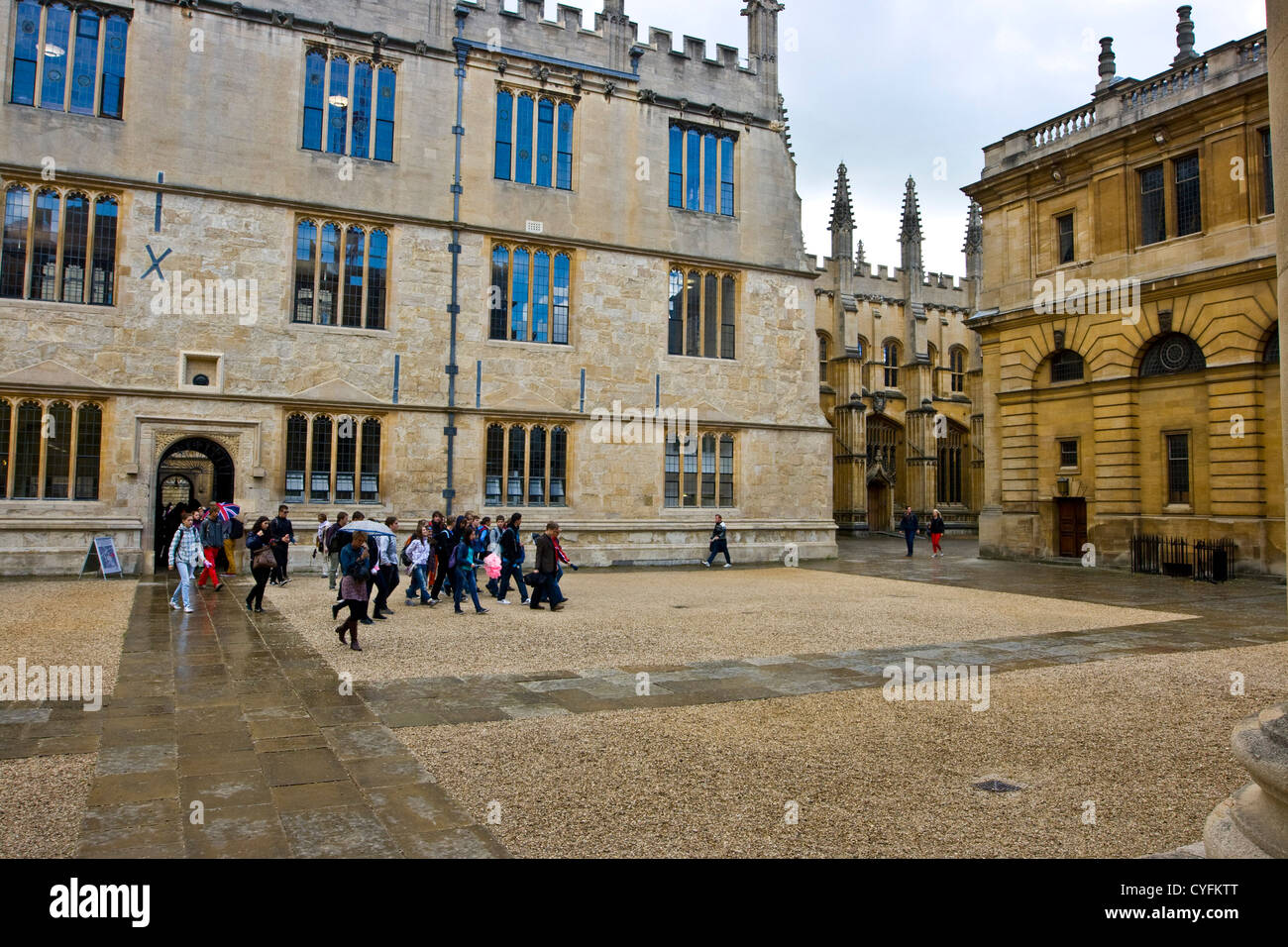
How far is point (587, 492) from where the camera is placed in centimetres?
2291

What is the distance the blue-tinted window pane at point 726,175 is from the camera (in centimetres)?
2545

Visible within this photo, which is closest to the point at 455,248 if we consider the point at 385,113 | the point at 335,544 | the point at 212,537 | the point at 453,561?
the point at 385,113

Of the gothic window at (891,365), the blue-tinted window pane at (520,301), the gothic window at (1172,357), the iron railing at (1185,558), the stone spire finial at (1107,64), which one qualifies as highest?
the stone spire finial at (1107,64)

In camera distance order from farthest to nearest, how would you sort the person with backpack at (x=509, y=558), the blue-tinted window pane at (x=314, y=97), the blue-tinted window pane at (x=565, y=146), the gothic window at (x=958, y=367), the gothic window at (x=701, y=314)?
the gothic window at (x=958, y=367)
the gothic window at (x=701, y=314)
the blue-tinted window pane at (x=565, y=146)
the blue-tinted window pane at (x=314, y=97)
the person with backpack at (x=509, y=558)

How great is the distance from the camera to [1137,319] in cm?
2239

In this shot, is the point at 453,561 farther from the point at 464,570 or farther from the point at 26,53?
the point at 26,53

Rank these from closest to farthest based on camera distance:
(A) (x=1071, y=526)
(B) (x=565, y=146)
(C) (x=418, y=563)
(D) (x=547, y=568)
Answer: (D) (x=547, y=568) < (C) (x=418, y=563) < (B) (x=565, y=146) < (A) (x=1071, y=526)

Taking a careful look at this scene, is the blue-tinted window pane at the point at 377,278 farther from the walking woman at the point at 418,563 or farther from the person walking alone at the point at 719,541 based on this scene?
the person walking alone at the point at 719,541

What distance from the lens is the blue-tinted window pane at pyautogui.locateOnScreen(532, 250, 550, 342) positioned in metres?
22.8

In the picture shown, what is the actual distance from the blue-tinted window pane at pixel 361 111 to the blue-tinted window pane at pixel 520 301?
14.9 feet

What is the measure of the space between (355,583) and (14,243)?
47.2 feet

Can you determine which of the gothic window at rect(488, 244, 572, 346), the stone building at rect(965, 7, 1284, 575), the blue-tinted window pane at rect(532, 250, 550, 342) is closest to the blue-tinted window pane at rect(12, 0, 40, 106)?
the gothic window at rect(488, 244, 572, 346)

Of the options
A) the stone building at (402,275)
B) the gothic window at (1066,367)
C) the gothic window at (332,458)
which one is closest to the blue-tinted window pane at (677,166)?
Result: the stone building at (402,275)

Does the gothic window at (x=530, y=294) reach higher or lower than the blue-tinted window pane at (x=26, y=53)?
lower
